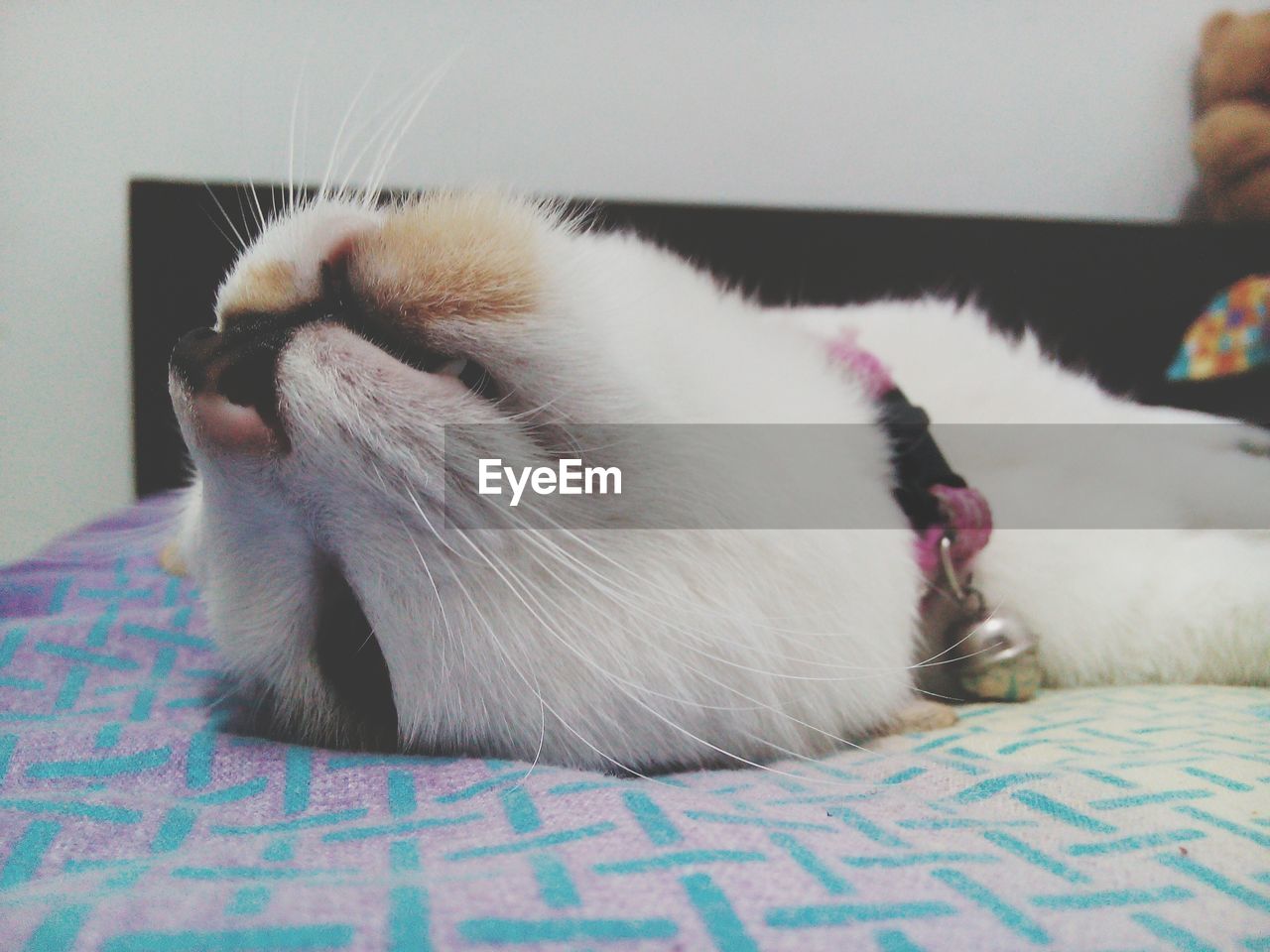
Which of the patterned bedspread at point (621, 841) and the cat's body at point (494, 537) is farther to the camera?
the cat's body at point (494, 537)

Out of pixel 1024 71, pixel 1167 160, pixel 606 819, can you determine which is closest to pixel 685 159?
pixel 1024 71

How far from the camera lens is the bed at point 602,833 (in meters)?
0.30

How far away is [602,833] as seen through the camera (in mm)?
384

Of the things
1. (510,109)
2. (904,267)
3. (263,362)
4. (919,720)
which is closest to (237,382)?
(263,362)

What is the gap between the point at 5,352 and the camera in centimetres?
161

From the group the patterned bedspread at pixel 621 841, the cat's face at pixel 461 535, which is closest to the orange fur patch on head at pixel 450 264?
the cat's face at pixel 461 535

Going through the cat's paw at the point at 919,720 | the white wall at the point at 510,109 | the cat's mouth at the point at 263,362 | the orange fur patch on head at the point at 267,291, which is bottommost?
the cat's paw at the point at 919,720

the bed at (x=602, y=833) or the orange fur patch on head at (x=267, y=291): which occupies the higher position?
the orange fur patch on head at (x=267, y=291)

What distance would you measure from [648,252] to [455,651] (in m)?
0.39

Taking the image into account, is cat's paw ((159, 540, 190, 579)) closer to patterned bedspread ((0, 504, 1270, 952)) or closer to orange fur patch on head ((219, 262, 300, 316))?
patterned bedspread ((0, 504, 1270, 952))

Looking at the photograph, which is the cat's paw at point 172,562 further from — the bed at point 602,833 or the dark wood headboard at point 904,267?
the dark wood headboard at point 904,267

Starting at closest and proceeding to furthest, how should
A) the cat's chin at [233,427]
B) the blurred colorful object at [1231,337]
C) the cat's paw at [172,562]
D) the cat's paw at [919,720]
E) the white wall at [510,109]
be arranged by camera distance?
the cat's chin at [233,427] → the cat's paw at [919,720] → the cat's paw at [172,562] → the blurred colorful object at [1231,337] → the white wall at [510,109]

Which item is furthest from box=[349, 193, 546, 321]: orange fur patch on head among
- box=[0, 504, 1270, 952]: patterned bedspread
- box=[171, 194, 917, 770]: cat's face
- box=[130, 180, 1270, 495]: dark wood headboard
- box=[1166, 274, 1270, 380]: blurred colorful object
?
box=[1166, 274, 1270, 380]: blurred colorful object

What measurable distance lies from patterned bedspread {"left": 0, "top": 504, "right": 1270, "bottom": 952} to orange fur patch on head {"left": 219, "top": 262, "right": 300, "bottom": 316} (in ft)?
0.93
